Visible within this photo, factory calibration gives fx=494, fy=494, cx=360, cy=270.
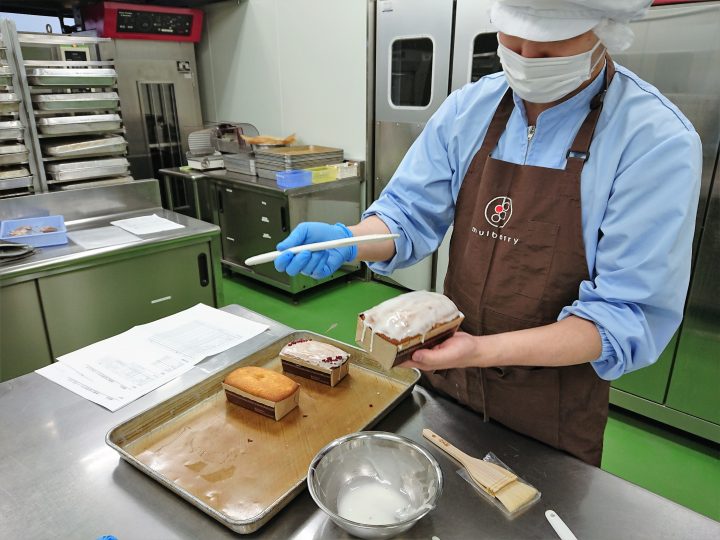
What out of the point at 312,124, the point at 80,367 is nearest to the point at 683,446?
the point at 80,367

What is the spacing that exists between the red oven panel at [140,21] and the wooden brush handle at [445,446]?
4.66m

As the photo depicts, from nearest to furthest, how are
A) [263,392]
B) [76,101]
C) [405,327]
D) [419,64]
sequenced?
[405,327], [263,392], [76,101], [419,64]

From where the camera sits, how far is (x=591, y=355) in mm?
984

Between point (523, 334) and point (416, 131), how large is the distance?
2921 millimetres

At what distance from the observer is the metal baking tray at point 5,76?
2650 mm

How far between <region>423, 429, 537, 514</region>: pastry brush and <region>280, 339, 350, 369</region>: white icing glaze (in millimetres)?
392

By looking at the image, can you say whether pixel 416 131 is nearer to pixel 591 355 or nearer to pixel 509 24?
pixel 509 24

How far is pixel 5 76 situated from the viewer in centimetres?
267

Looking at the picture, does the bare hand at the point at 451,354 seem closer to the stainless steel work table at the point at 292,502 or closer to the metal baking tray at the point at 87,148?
the stainless steel work table at the point at 292,502

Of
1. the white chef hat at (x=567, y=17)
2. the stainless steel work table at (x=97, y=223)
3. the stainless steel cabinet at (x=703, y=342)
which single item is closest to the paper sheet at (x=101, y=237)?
the stainless steel work table at (x=97, y=223)

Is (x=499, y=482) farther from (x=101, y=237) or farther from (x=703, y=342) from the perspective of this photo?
(x=101, y=237)

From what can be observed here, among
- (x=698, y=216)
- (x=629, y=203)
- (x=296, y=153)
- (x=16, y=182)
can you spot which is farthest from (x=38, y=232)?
(x=698, y=216)

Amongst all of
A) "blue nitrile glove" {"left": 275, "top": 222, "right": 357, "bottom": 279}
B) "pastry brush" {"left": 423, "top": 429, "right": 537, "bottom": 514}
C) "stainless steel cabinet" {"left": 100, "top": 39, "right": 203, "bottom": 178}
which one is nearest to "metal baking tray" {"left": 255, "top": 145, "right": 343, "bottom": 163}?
"stainless steel cabinet" {"left": 100, "top": 39, "right": 203, "bottom": 178}

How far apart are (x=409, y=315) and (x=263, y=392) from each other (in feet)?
1.27
